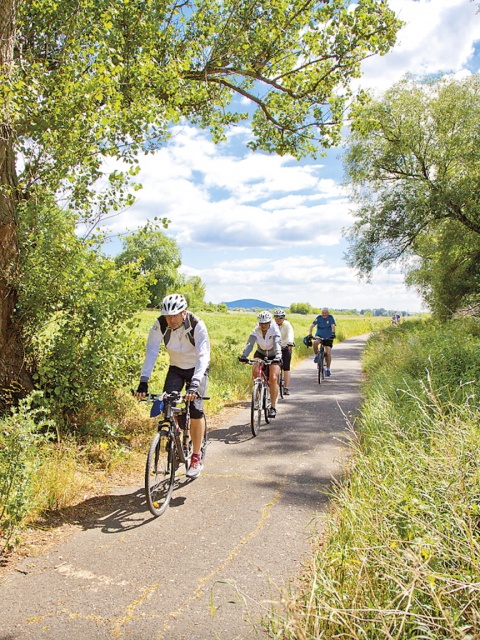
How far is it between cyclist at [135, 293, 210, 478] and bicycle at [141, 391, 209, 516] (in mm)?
195

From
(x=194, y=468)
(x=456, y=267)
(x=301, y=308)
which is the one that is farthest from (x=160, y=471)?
(x=301, y=308)

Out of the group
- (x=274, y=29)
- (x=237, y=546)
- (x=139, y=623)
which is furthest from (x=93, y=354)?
(x=274, y=29)

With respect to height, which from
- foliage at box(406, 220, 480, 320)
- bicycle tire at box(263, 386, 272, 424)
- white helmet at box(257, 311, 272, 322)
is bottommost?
bicycle tire at box(263, 386, 272, 424)

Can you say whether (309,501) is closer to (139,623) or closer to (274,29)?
(139,623)

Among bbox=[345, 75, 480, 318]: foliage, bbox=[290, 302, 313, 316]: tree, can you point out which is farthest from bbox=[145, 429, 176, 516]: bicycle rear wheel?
bbox=[290, 302, 313, 316]: tree

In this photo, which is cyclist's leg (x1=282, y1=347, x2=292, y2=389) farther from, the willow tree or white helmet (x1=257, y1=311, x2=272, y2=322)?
the willow tree

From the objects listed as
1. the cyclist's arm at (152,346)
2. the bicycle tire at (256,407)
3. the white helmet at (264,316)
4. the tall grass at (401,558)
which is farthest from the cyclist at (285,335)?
the cyclist's arm at (152,346)

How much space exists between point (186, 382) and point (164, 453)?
→ 101cm

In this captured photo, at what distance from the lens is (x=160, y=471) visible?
210 inches

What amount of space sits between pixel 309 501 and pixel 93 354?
132 inches

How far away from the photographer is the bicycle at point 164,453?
16.5 feet

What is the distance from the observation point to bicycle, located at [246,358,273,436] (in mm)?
8258

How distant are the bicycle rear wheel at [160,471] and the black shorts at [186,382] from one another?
0.50 metres

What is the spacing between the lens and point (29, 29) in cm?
702
